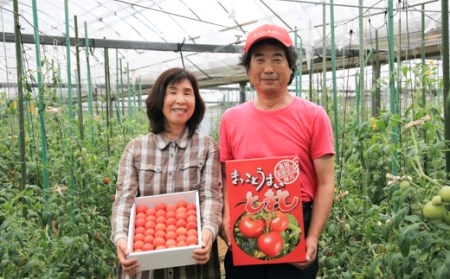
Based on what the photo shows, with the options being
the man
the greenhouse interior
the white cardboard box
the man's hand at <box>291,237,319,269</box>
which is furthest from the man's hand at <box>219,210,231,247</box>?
the greenhouse interior

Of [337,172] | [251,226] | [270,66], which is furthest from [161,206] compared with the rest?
[337,172]

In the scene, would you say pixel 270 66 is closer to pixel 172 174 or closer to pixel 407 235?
pixel 172 174

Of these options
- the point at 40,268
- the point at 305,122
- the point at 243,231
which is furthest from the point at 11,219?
the point at 305,122

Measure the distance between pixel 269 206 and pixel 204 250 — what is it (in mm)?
264

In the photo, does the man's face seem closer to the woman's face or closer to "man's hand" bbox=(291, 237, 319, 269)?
the woman's face

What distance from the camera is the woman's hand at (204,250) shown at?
4.74 feet

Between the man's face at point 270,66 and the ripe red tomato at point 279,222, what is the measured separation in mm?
447

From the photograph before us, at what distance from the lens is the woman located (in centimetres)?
169

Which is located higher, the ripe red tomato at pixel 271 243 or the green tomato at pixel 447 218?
the green tomato at pixel 447 218

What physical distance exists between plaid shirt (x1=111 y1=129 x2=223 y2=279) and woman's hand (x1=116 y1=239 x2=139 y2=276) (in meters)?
0.12

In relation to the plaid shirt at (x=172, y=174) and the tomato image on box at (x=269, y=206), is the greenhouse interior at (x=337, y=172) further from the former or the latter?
the plaid shirt at (x=172, y=174)

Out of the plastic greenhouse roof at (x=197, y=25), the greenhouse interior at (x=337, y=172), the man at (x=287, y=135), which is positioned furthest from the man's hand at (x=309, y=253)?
the plastic greenhouse roof at (x=197, y=25)

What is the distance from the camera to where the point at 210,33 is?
8.45 m

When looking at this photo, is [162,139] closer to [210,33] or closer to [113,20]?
[210,33]
